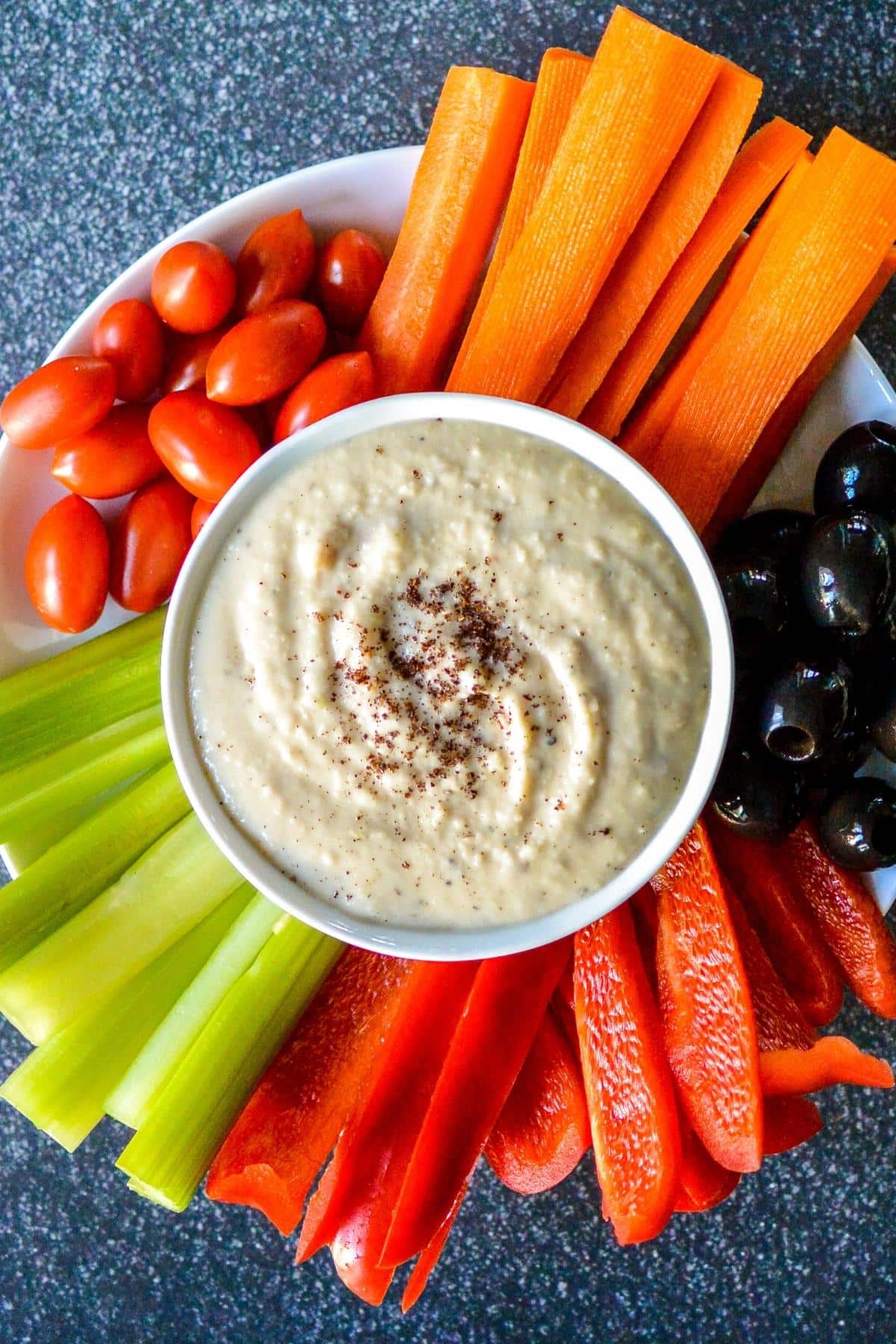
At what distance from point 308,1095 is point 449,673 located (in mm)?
580

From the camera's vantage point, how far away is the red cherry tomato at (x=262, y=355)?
4.13 ft

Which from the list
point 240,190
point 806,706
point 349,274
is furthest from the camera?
point 240,190

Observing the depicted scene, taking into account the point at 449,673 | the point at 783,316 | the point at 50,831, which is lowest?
the point at 50,831

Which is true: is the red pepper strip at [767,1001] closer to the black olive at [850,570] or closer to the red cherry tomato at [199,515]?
the black olive at [850,570]

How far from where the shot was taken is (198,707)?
1155 millimetres

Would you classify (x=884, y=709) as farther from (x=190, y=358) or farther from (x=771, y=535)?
(x=190, y=358)

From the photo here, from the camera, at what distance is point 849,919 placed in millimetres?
1356

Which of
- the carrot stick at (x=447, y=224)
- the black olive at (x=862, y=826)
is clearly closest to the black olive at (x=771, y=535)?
the black olive at (x=862, y=826)

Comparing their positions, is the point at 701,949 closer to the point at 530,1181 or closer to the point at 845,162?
the point at 530,1181

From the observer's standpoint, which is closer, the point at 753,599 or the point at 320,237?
the point at 753,599

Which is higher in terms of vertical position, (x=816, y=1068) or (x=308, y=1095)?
(x=816, y=1068)

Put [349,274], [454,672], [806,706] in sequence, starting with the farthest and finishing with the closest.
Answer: [349,274] → [806,706] → [454,672]

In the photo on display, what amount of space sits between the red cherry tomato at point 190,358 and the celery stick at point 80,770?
39cm

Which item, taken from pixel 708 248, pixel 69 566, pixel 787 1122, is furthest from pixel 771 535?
pixel 69 566
